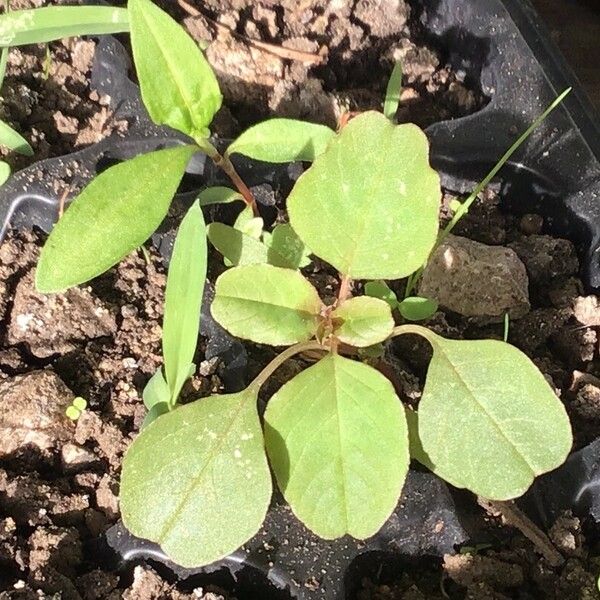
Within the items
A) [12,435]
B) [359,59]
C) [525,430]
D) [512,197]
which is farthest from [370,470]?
[359,59]

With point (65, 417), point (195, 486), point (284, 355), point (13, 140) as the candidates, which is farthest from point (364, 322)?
point (13, 140)

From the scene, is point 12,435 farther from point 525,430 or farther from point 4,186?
point 525,430

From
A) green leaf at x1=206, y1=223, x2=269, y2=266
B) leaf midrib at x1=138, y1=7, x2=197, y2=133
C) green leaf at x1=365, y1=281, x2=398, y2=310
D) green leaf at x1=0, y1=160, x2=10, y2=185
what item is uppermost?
leaf midrib at x1=138, y1=7, x2=197, y2=133

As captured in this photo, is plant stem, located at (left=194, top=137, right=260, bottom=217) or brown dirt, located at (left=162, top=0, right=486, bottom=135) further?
brown dirt, located at (left=162, top=0, right=486, bottom=135)

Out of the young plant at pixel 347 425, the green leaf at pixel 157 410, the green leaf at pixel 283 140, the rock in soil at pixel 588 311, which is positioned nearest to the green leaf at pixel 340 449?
the young plant at pixel 347 425

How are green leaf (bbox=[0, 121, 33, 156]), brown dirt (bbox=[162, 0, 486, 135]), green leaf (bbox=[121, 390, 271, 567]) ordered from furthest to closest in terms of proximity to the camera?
brown dirt (bbox=[162, 0, 486, 135])
green leaf (bbox=[0, 121, 33, 156])
green leaf (bbox=[121, 390, 271, 567])

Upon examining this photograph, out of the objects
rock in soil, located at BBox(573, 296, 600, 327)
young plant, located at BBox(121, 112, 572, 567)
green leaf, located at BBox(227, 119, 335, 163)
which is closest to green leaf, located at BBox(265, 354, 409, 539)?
young plant, located at BBox(121, 112, 572, 567)

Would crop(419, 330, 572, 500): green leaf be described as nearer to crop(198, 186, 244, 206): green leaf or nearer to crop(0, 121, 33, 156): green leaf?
crop(198, 186, 244, 206): green leaf
